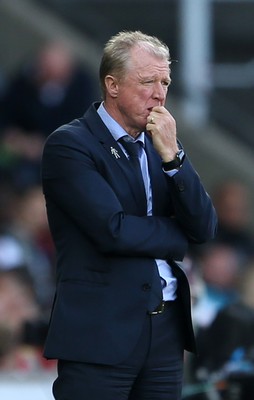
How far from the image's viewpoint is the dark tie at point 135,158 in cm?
418

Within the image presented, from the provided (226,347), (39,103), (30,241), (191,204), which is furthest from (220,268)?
(191,204)

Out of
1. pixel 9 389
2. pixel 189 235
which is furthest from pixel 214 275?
Result: pixel 189 235

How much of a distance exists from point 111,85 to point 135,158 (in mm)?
253

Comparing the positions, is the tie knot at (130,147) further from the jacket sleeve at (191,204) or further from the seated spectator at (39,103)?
the seated spectator at (39,103)

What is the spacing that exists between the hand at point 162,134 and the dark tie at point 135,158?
0.11 m

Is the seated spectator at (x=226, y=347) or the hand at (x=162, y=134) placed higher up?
the hand at (x=162, y=134)

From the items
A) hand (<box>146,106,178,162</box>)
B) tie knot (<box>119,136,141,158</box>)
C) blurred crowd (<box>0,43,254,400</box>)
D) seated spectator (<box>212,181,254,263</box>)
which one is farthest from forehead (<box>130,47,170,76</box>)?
seated spectator (<box>212,181,254,263</box>)

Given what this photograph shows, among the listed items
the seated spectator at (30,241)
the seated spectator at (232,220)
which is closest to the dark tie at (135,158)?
→ the seated spectator at (30,241)

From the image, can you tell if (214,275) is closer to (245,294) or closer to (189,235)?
(245,294)

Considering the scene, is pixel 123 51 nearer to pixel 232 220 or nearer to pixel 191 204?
pixel 191 204

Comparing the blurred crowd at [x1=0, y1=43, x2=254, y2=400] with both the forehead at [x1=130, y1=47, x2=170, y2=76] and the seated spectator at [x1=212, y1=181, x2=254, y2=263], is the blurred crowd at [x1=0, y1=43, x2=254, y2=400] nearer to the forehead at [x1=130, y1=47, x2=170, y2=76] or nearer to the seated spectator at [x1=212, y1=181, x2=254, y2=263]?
the seated spectator at [x1=212, y1=181, x2=254, y2=263]

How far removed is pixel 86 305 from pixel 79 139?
537 millimetres

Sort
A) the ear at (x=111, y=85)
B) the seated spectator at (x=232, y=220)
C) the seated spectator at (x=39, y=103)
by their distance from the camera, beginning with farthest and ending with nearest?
the seated spectator at (x=232, y=220) → the seated spectator at (x=39, y=103) → the ear at (x=111, y=85)

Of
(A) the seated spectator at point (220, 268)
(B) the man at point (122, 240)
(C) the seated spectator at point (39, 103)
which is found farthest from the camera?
(C) the seated spectator at point (39, 103)
